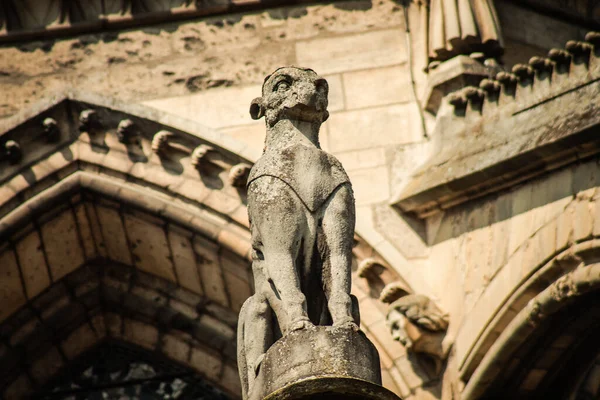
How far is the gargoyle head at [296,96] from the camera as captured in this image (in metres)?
A: 7.74

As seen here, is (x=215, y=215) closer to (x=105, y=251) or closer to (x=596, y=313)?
(x=105, y=251)

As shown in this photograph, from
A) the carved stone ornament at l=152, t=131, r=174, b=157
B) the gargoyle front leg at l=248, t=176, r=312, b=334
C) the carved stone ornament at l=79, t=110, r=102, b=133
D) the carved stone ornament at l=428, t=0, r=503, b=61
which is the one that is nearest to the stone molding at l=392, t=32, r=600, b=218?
the carved stone ornament at l=428, t=0, r=503, b=61

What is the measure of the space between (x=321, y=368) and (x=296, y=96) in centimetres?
134

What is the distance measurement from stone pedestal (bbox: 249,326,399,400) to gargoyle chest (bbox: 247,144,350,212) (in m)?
0.63

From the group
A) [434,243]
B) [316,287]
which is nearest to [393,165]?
[434,243]

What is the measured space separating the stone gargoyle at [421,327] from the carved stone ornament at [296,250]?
9.37 ft

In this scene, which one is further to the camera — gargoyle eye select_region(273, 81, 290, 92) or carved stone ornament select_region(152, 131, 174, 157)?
carved stone ornament select_region(152, 131, 174, 157)

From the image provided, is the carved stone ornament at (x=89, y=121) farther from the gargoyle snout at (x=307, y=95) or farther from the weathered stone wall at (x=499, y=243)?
the gargoyle snout at (x=307, y=95)

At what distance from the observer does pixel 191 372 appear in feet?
40.6

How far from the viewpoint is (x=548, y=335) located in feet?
33.2

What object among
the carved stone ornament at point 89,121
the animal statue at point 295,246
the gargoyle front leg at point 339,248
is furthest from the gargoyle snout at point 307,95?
the carved stone ornament at point 89,121

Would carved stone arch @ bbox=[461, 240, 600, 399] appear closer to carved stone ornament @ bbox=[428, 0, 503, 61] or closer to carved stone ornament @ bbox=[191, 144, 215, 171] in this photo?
carved stone ornament @ bbox=[428, 0, 503, 61]

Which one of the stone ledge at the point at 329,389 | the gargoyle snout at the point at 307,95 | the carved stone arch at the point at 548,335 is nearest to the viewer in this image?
the stone ledge at the point at 329,389

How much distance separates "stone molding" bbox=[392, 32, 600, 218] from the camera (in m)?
9.85
